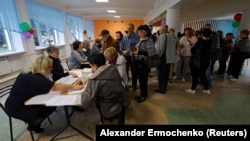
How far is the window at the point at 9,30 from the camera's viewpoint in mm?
3514

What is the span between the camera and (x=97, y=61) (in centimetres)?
144

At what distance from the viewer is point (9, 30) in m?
3.68

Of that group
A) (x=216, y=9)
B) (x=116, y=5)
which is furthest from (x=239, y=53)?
(x=116, y=5)

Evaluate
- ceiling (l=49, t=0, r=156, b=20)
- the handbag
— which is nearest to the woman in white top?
the handbag

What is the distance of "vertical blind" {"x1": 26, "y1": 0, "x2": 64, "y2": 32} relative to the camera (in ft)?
15.0

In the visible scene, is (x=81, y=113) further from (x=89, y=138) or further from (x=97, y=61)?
(x=97, y=61)

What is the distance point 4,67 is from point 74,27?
616 centimetres

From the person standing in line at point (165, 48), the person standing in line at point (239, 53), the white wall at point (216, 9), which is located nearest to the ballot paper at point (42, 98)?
the person standing in line at point (165, 48)

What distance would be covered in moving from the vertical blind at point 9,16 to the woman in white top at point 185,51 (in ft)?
14.6

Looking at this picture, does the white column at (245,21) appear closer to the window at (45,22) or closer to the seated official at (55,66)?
the seated official at (55,66)

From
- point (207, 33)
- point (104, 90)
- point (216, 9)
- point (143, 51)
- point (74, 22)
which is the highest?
point (74, 22)

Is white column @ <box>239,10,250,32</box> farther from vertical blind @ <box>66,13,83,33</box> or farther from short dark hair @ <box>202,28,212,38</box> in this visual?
vertical blind @ <box>66,13,83,33</box>

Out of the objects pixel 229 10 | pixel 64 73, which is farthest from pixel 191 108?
pixel 229 10

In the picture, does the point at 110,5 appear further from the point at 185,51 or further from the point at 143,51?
the point at 143,51
